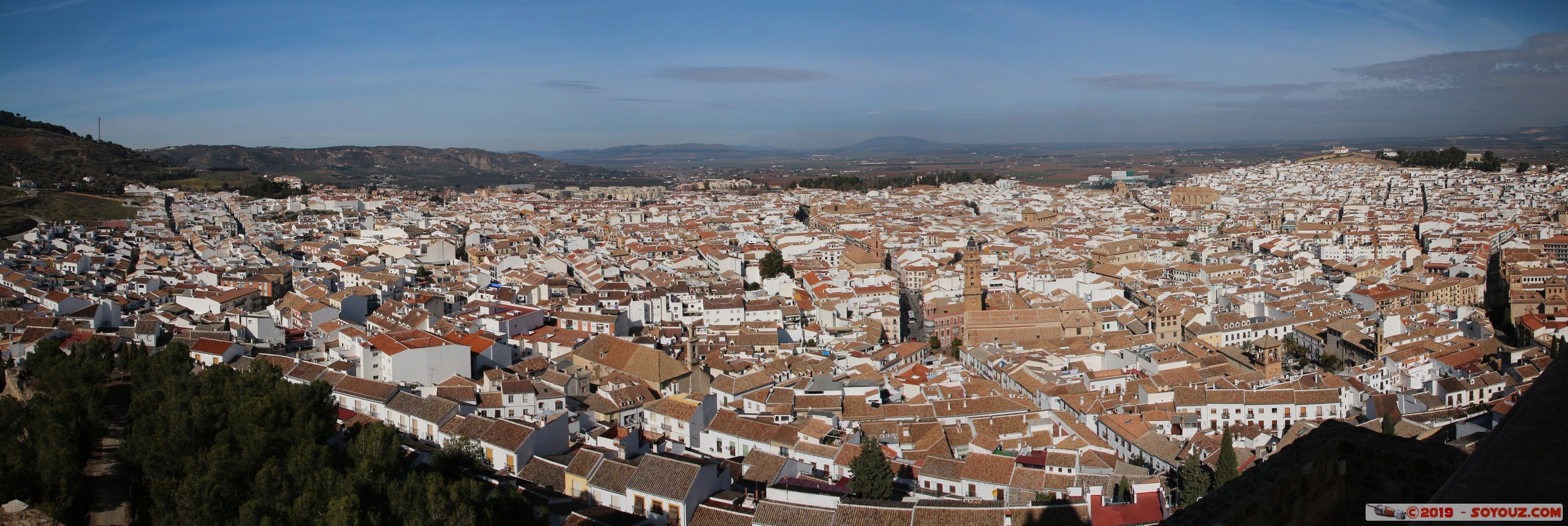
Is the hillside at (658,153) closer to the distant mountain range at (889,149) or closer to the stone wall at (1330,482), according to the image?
the distant mountain range at (889,149)

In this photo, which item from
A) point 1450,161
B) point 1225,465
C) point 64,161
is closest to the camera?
point 1225,465

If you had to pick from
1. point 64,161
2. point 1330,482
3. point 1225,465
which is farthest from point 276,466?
point 64,161

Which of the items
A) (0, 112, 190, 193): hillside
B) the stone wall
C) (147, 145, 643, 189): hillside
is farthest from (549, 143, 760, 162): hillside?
the stone wall

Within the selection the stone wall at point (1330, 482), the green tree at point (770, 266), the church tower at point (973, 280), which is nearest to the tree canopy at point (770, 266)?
the green tree at point (770, 266)

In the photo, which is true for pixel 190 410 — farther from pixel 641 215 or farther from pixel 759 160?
pixel 759 160

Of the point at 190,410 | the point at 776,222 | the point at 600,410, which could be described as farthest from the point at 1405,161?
the point at 190,410

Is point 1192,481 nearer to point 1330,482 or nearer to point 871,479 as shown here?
point 871,479
